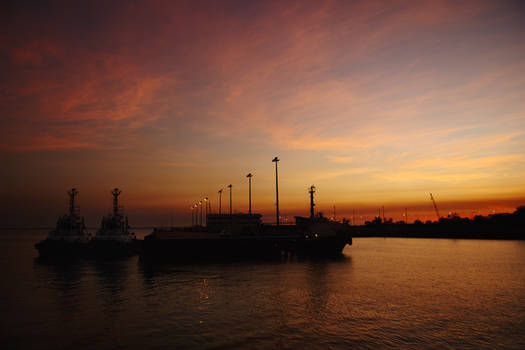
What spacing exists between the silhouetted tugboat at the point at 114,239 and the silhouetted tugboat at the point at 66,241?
4.11 metres

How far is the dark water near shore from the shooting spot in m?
21.7

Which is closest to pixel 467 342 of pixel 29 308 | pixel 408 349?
pixel 408 349

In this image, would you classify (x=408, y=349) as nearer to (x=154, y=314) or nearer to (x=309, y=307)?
(x=309, y=307)

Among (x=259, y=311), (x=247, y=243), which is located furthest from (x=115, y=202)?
(x=259, y=311)

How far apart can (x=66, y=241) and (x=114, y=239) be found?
12.2 metres

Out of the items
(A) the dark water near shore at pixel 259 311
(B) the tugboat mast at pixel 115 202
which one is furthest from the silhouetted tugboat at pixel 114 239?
(A) the dark water near shore at pixel 259 311

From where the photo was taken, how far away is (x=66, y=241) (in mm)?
86812

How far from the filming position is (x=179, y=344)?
20.8 metres

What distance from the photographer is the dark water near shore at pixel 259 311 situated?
855 inches

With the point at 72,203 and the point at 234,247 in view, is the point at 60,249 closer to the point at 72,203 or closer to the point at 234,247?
the point at 72,203

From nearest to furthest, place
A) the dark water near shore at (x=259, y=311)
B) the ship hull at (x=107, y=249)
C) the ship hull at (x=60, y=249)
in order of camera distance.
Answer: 1. the dark water near shore at (x=259, y=311)
2. the ship hull at (x=107, y=249)
3. the ship hull at (x=60, y=249)

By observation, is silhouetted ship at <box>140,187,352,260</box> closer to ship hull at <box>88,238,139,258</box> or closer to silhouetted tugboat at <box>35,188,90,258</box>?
ship hull at <box>88,238,139,258</box>

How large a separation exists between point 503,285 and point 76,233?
94.0m

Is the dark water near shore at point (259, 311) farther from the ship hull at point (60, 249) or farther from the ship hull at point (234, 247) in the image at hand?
the ship hull at point (60, 249)
